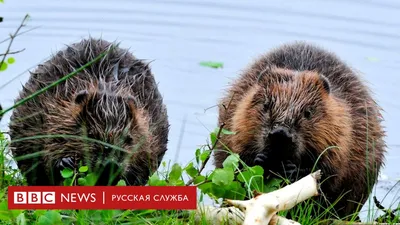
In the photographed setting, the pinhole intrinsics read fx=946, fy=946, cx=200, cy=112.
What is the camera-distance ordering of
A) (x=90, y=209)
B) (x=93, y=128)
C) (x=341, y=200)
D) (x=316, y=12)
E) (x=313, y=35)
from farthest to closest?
(x=316, y=12)
(x=313, y=35)
(x=341, y=200)
(x=93, y=128)
(x=90, y=209)

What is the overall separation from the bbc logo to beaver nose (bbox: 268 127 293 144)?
121cm

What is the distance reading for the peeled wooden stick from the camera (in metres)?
3.95

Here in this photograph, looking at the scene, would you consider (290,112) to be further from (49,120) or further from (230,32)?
(230,32)

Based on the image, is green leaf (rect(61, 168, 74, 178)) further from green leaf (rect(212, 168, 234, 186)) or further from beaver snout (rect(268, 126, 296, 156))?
beaver snout (rect(268, 126, 296, 156))

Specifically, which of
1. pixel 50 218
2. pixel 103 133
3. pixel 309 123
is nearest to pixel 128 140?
pixel 103 133

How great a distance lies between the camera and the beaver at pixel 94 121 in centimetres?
472

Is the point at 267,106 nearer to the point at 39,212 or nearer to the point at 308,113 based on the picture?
the point at 308,113

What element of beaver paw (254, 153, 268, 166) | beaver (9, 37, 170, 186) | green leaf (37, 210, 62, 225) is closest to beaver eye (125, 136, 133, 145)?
beaver (9, 37, 170, 186)

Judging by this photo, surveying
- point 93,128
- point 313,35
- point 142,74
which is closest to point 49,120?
point 93,128

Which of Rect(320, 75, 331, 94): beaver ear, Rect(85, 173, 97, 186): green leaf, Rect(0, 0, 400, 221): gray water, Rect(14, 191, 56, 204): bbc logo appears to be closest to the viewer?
Rect(14, 191, 56, 204): bbc logo

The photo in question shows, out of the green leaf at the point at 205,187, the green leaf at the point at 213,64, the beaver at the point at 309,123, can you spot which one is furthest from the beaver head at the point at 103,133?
the green leaf at the point at 213,64

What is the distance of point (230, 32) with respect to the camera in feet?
30.2

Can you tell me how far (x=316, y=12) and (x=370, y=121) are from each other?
175 inches

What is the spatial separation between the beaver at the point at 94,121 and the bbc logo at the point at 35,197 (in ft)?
1.03
